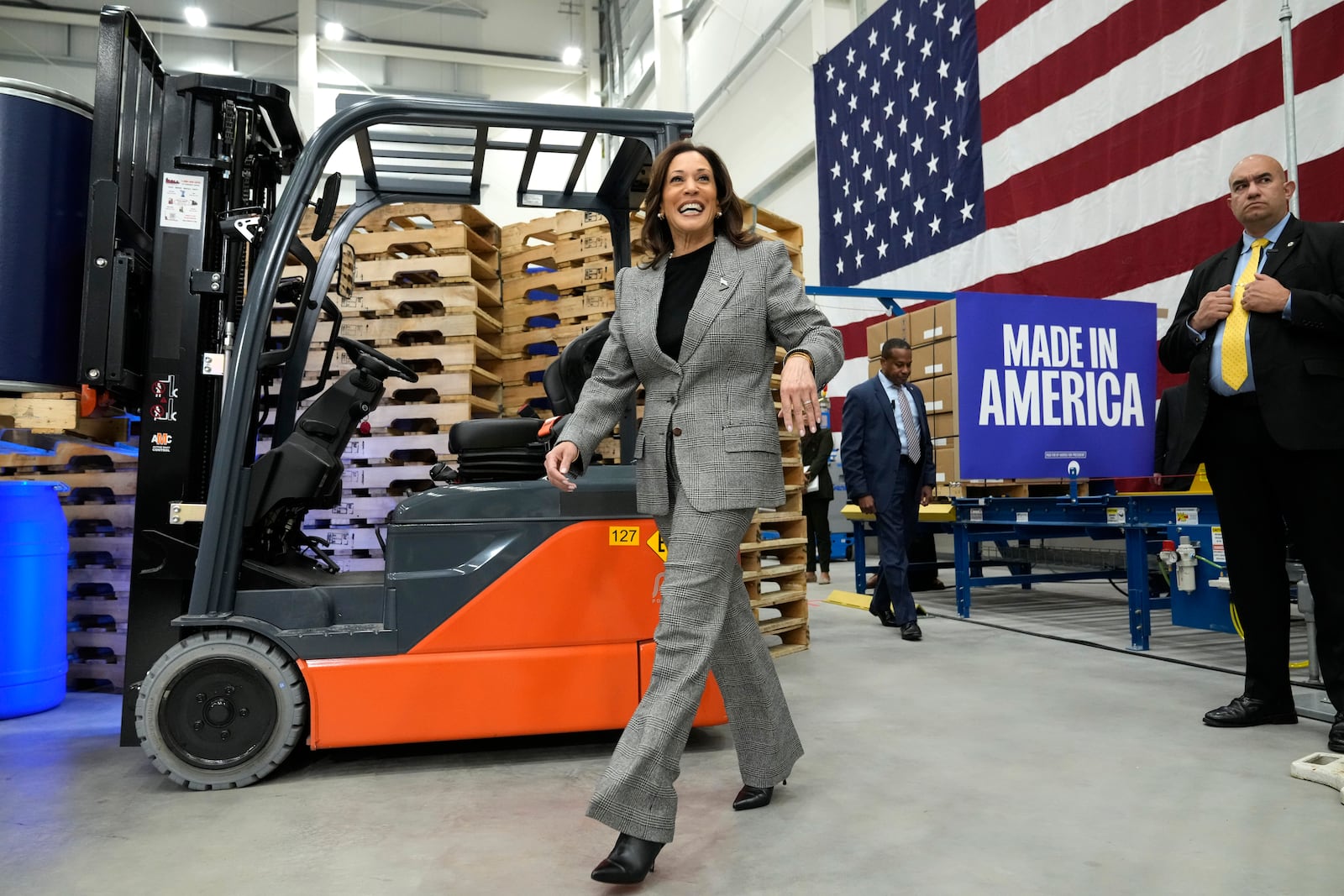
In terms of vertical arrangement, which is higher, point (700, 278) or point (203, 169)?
point (203, 169)

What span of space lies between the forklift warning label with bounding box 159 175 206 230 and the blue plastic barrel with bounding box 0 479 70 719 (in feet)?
5.59

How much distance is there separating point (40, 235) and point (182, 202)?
0.48 m

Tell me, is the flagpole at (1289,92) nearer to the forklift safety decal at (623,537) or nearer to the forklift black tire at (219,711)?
the forklift safety decal at (623,537)

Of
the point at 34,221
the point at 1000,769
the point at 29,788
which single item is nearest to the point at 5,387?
the point at 34,221

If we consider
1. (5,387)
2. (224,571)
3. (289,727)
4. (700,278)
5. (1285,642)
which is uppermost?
(700,278)

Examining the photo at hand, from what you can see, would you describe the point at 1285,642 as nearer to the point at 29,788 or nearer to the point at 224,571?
the point at 224,571

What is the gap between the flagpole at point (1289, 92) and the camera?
553cm

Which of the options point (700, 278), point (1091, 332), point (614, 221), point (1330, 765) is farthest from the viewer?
point (1091, 332)

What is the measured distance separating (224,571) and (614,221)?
2208 mm

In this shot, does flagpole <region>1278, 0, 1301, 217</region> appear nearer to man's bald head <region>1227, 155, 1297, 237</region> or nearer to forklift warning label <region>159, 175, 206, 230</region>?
man's bald head <region>1227, 155, 1297, 237</region>

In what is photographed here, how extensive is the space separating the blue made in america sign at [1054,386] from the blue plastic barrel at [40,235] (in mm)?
4798

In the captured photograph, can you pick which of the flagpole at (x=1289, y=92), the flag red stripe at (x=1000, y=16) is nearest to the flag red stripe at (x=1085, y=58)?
the flag red stripe at (x=1000, y=16)

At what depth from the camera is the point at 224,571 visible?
3.05 meters

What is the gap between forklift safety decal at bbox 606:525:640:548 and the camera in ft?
10.5
